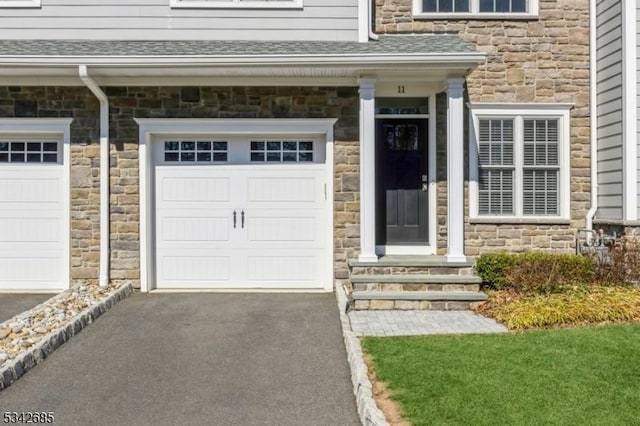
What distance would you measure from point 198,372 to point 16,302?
13.7 ft

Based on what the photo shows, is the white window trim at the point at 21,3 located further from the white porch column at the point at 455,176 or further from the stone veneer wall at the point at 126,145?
the white porch column at the point at 455,176

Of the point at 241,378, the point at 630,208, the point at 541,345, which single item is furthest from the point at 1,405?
the point at 630,208

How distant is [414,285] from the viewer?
6977 mm

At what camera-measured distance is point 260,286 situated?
8.21 m

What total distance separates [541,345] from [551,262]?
2.60 meters

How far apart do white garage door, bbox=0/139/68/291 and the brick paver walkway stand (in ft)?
16.0

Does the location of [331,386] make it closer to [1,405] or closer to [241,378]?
[241,378]

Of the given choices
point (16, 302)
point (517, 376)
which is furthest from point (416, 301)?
point (16, 302)

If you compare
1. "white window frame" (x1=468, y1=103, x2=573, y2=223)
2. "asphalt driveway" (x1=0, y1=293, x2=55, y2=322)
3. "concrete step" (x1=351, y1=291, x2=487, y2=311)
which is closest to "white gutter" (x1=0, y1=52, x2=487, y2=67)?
"white window frame" (x1=468, y1=103, x2=573, y2=223)

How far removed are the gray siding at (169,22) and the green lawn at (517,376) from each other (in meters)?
5.20

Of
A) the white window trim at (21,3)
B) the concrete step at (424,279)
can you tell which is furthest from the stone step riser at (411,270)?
the white window trim at (21,3)

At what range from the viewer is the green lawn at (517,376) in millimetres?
3613

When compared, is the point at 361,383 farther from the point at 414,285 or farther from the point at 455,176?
the point at 455,176

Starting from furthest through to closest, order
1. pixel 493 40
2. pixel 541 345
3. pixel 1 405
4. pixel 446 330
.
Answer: pixel 493 40 → pixel 446 330 → pixel 541 345 → pixel 1 405
